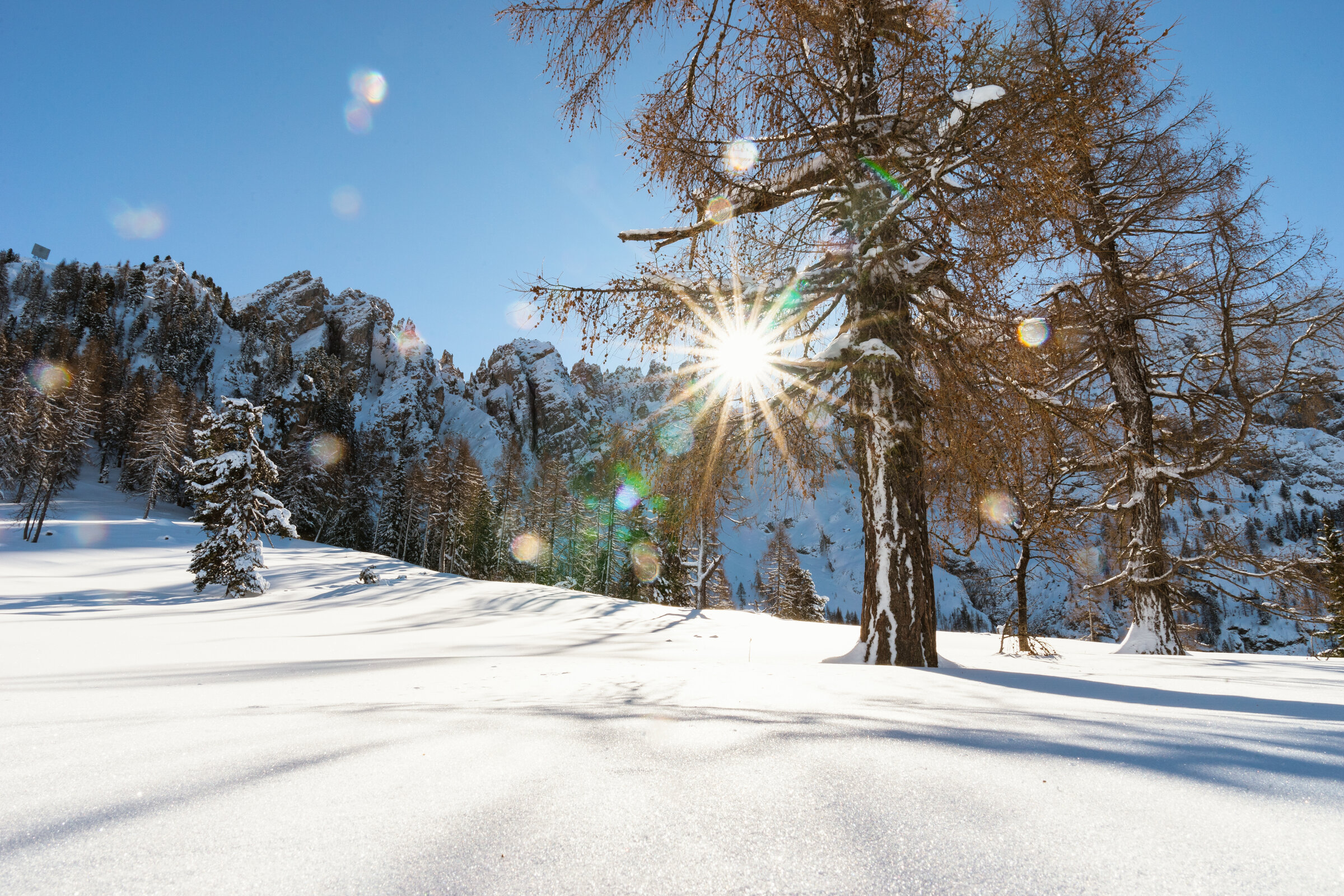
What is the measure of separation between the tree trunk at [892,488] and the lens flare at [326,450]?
5654 cm

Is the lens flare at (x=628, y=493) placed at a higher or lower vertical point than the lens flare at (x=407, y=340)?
lower

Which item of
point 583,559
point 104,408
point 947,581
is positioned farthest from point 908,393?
point 947,581

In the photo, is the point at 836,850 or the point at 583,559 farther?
the point at 583,559

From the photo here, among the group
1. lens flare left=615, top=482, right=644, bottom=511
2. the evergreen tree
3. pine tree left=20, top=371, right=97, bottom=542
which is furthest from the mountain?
lens flare left=615, top=482, right=644, bottom=511

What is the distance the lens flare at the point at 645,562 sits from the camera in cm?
3067

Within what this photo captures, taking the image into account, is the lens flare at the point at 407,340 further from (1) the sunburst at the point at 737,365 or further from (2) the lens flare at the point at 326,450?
(1) the sunburst at the point at 737,365

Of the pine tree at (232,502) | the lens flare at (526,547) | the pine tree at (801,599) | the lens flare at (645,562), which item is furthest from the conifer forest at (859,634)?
the lens flare at (526,547)

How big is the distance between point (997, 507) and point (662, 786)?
4.87 m

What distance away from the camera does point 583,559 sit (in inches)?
1539

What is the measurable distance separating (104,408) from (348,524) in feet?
83.6

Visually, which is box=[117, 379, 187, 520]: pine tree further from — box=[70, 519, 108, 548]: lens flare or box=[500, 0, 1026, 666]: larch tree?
box=[500, 0, 1026, 666]: larch tree

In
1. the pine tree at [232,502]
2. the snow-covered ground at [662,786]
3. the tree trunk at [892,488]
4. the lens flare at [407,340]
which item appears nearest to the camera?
the snow-covered ground at [662,786]

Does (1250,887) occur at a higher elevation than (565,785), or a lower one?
higher

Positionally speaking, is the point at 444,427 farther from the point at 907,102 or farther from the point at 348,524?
the point at 907,102
